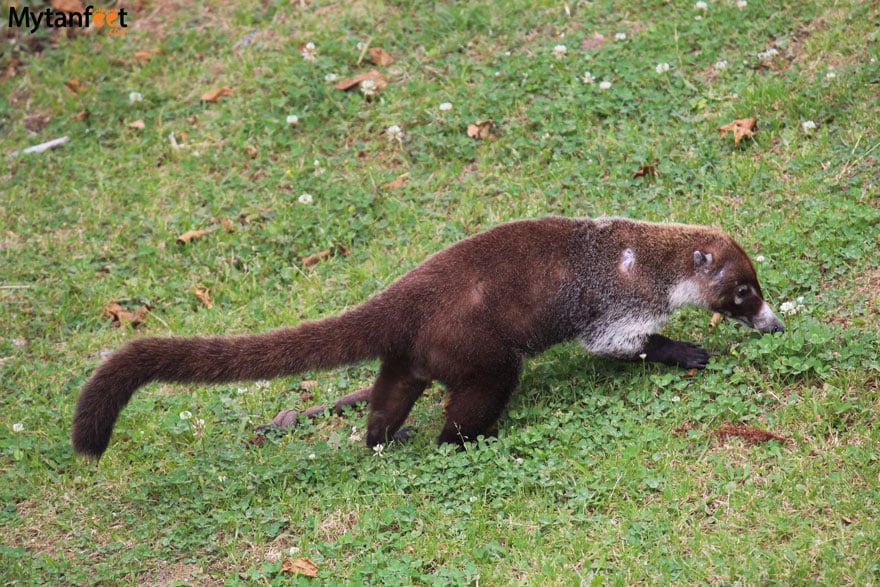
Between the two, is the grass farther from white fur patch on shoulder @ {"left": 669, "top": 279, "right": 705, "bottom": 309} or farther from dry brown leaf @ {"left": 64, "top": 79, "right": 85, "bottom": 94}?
white fur patch on shoulder @ {"left": 669, "top": 279, "right": 705, "bottom": 309}

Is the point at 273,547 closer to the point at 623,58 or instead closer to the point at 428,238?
the point at 428,238

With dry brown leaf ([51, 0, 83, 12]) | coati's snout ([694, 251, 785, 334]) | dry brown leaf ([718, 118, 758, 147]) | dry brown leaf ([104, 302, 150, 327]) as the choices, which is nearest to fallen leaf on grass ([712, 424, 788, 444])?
coati's snout ([694, 251, 785, 334])

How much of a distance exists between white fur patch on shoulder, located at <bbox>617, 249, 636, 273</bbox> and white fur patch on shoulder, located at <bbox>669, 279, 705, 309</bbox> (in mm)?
280

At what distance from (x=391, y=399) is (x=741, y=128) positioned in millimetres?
3526

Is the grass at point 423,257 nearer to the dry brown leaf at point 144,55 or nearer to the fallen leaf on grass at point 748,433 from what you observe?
the fallen leaf on grass at point 748,433

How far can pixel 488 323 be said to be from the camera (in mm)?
5293

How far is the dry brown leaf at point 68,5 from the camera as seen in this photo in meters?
10.5

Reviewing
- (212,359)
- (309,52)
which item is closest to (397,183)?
(309,52)

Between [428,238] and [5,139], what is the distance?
15.6 ft

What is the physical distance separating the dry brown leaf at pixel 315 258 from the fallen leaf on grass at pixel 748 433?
11.1 ft

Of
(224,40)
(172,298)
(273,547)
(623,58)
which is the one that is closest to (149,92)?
(224,40)

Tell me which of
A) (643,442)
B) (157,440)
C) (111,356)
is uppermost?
(111,356)

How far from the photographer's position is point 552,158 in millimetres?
7582

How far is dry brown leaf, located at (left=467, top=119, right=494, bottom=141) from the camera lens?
7.96m
